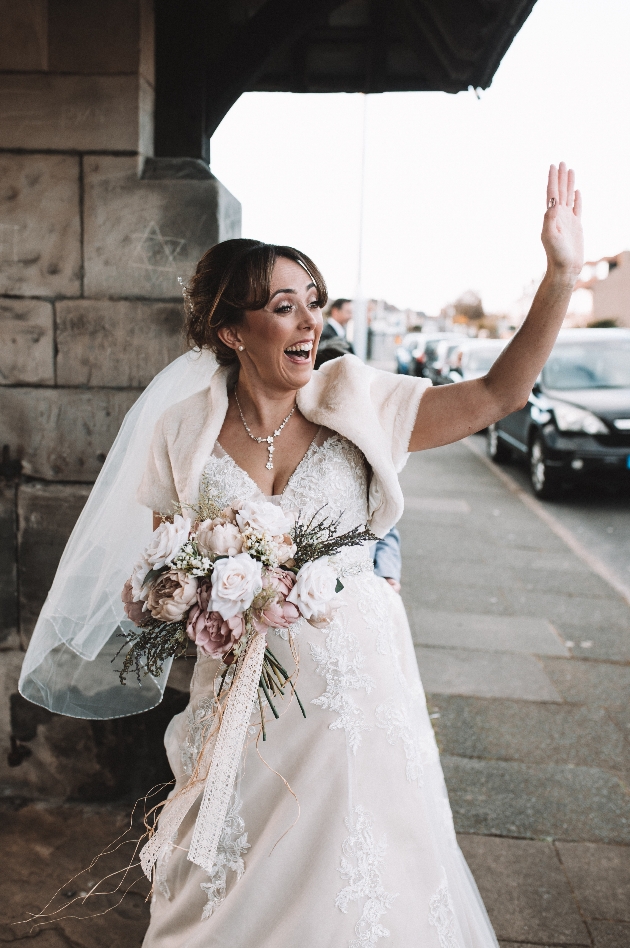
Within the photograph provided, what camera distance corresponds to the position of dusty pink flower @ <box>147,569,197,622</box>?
1.78 m

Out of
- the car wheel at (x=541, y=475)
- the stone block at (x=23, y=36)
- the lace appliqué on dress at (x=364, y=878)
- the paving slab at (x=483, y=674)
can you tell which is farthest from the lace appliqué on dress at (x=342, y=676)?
the car wheel at (x=541, y=475)

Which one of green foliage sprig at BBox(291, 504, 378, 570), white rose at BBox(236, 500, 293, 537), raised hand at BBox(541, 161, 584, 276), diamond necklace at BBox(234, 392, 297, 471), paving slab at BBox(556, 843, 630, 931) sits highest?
raised hand at BBox(541, 161, 584, 276)

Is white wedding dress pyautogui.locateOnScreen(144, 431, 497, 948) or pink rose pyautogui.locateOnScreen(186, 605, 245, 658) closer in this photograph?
pink rose pyautogui.locateOnScreen(186, 605, 245, 658)

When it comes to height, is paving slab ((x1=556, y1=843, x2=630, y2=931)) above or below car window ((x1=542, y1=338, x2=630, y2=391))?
below

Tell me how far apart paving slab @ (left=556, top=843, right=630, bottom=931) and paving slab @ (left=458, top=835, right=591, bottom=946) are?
5cm

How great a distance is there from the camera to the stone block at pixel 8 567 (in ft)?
11.4

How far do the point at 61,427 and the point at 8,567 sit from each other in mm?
686

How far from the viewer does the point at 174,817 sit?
2158mm

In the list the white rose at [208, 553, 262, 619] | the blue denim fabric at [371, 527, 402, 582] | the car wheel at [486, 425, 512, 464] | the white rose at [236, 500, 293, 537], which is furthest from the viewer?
the car wheel at [486, 425, 512, 464]

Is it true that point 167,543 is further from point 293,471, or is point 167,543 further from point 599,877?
point 599,877

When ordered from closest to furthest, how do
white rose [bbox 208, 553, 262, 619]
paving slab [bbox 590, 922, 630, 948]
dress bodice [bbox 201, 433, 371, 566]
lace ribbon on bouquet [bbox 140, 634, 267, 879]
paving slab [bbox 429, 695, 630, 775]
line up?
white rose [bbox 208, 553, 262, 619] < lace ribbon on bouquet [bbox 140, 634, 267, 879] < dress bodice [bbox 201, 433, 371, 566] < paving slab [bbox 590, 922, 630, 948] < paving slab [bbox 429, 695, 630, 775]

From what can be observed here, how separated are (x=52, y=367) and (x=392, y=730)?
2.20 meters

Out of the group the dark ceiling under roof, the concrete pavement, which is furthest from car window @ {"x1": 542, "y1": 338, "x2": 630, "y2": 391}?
the dark ceiling under roof

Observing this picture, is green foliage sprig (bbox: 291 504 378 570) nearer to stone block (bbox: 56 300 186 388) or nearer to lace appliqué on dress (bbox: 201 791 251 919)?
lace appliqué on dress (bbox: 201 791 251 919)
